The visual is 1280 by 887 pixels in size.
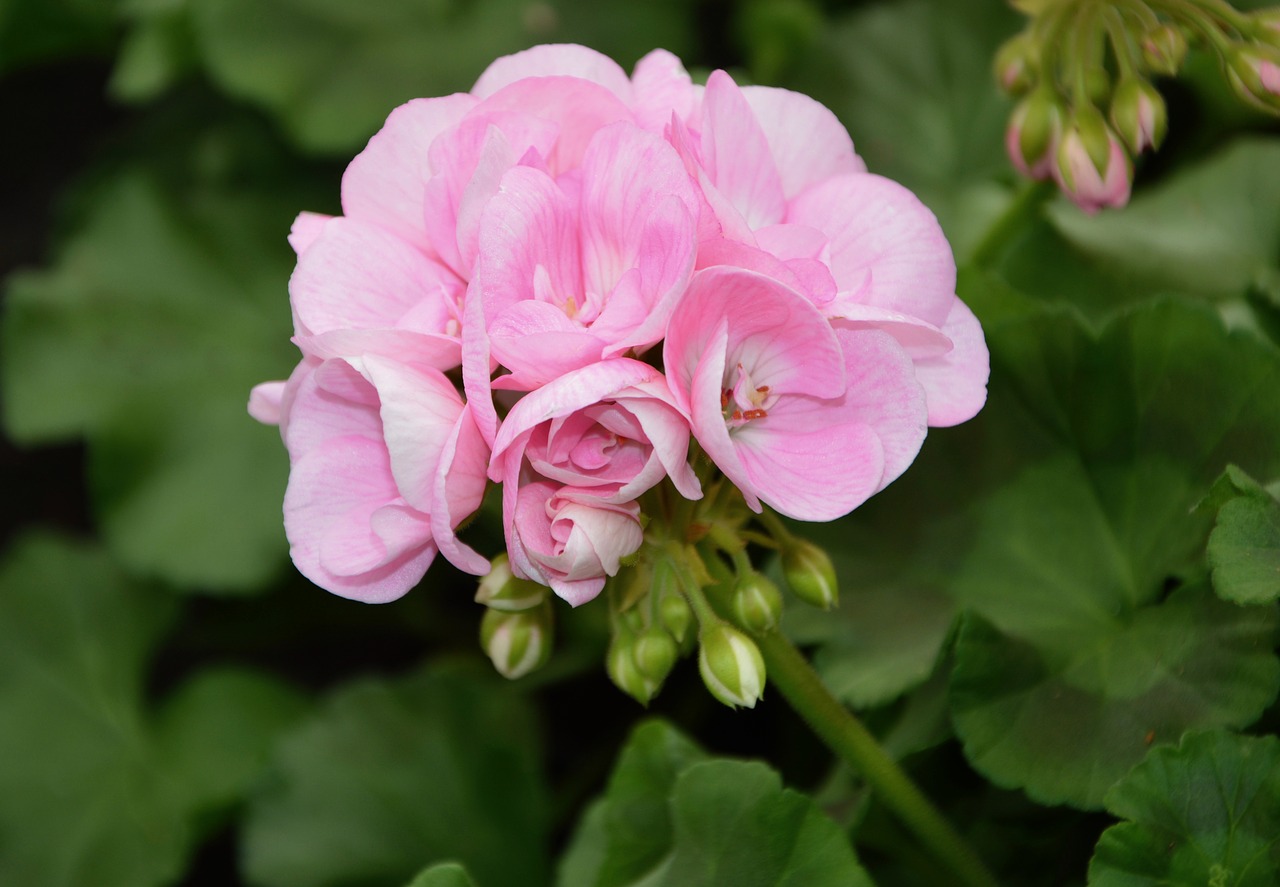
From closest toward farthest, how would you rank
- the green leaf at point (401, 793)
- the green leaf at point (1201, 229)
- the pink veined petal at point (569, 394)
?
the pink veined petal at point (569, 394)
the green leaf at point (1201, 229)
the green leaf at point (401, 793)

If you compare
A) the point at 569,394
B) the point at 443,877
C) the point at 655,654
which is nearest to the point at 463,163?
the point at 569,394

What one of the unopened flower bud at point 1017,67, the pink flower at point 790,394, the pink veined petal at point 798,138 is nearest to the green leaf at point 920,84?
the unopened flower bud at point 1017,67

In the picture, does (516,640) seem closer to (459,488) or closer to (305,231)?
(459,488)

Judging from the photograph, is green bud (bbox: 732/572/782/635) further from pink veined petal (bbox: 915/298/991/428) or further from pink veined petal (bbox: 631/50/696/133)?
pink veined petal (bbox: 631/50/696/133)

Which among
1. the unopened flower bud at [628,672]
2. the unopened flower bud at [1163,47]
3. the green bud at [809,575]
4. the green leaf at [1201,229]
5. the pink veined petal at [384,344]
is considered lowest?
the unopened flower bud at [628,672]

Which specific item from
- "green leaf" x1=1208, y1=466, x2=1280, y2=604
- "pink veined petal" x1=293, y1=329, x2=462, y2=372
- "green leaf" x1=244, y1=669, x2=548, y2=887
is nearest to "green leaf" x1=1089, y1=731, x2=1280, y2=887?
"green leaf" x1=1208, y1=466, x2=1280, y2=604

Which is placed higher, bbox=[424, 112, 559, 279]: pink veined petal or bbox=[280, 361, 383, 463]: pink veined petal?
bbox=[424, 112, 559, 279]: pink veined petal

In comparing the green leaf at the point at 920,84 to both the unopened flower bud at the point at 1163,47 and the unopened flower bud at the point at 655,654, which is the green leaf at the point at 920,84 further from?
the unopened flower bud at the point at 655,654
